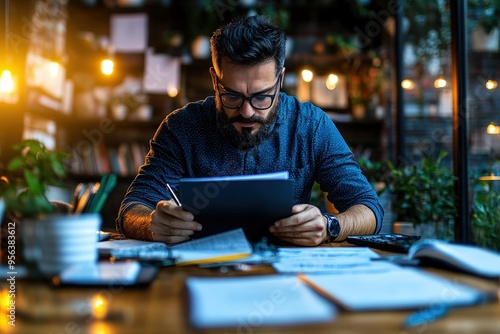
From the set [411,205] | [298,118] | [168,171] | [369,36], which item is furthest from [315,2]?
[168,171]

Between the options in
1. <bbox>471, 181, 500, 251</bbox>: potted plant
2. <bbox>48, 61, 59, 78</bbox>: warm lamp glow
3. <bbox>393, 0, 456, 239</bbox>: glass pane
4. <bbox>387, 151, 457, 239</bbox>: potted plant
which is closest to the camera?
<bbox>471, 181, 500, 251</bbox>: potted plant

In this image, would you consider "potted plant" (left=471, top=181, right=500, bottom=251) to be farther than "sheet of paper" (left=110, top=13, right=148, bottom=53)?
No

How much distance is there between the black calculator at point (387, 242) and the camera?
1331mm

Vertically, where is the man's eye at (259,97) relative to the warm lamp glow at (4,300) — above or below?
above

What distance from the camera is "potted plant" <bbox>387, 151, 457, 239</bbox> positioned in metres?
2.71

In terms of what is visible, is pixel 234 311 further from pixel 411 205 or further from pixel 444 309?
pixel 411 205

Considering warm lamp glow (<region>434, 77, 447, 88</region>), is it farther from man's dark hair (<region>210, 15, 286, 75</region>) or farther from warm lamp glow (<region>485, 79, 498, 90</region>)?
man's dark hair (<region>210, 15, 286, 75</region>)

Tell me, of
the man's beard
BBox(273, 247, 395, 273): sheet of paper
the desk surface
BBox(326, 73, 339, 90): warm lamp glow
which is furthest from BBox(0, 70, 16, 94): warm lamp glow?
the desk surface

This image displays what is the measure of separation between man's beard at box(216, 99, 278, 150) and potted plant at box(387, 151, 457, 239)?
1.22 m

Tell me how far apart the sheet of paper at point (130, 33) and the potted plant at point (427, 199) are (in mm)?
2663

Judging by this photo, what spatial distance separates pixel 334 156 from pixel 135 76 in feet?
9.95

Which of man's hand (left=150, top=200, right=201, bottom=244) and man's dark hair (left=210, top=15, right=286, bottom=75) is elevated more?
man's dark hair (left=210, top=15, right=286, bottom=75)

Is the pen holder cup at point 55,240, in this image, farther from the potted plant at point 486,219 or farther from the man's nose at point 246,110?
the potted plant at point 486,219

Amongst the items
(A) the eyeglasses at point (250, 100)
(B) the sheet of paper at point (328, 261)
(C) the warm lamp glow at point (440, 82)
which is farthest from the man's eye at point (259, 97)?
(C) the warm lamp glow at point (440, 82)
